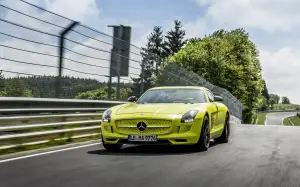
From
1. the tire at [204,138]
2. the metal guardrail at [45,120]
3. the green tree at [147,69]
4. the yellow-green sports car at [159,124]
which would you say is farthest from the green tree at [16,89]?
the green tree at [147,69]

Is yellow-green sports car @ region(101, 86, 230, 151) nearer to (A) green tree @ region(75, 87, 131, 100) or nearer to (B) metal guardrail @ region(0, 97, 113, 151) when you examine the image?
(B) metal guardrail @ region(0, 97, 113, 151)

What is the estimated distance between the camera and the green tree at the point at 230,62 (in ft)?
A: 225

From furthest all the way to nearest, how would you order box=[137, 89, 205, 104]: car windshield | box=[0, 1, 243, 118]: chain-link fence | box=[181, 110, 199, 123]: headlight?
box=[137, 89, 205, 104]: car windshield < box=[0, 1, 243, 118]: chain-link fence < box=[181, 110, 199, 123]: headlight

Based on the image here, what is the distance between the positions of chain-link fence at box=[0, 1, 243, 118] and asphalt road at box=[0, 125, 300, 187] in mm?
1666

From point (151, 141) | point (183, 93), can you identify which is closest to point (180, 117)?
point (151, 141)

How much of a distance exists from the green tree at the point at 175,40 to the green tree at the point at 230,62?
69.9ft

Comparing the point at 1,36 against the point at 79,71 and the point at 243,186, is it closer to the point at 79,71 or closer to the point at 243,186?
the point at 79,71

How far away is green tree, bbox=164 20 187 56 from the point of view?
336ft

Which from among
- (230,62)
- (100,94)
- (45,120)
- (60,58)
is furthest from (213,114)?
(230,62)

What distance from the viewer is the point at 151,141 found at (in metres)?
9.43

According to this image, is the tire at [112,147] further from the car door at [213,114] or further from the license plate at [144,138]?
the car door at [213,114]

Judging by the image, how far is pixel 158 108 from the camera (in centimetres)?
994

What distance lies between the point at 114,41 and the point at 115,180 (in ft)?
29.3

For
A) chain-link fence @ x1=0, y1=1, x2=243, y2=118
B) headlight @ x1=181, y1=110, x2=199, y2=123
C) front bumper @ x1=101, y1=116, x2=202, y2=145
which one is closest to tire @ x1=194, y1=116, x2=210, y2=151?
front bumper @ x1=101, y1=116, x2=202, y2=145
